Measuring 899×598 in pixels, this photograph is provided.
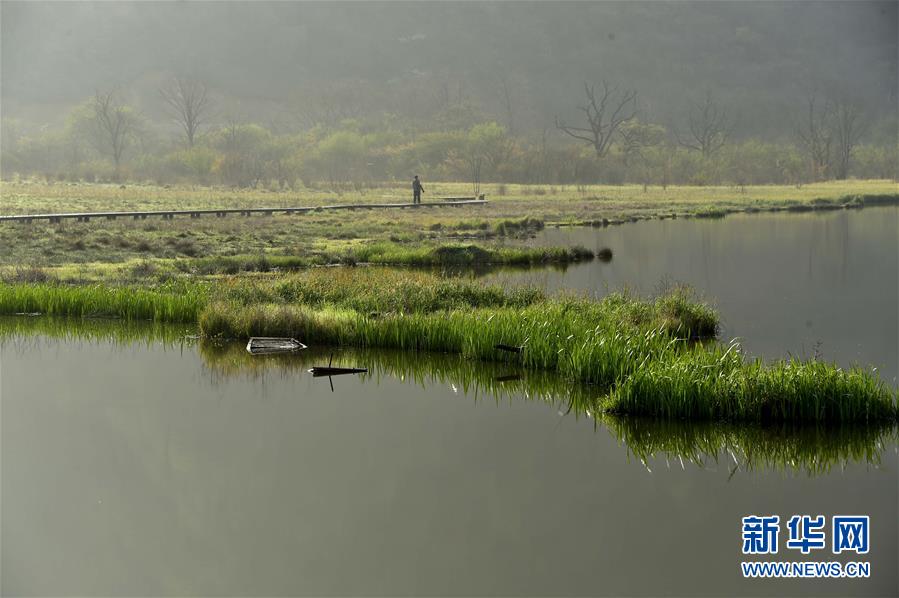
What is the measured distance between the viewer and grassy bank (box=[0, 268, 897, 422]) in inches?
674

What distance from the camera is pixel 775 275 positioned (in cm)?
4031

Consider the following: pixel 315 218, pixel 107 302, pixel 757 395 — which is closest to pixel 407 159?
pixel 315 218

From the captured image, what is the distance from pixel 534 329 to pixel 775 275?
21371mm

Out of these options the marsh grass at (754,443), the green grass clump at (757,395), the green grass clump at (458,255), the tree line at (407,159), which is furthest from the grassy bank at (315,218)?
the marsh grass at (754,443)

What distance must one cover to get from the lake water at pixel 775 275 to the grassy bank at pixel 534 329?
275 centimetres

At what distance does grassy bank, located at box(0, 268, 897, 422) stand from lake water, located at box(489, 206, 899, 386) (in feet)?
9.04

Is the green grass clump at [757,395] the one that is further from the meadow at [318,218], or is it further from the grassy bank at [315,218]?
the grassy bank at [315,218]

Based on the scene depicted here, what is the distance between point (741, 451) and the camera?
51.9ft

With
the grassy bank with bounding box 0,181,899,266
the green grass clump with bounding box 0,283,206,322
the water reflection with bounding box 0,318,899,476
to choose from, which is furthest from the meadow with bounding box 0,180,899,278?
the water reflection with bounding box 0,318,899,476

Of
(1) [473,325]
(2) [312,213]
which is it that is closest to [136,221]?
(2) [312,213]

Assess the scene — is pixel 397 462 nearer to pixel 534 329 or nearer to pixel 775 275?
pixel 534 329

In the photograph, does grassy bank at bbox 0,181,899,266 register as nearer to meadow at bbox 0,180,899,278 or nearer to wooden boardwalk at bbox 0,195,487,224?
meadow at bbox 0,180,899,278

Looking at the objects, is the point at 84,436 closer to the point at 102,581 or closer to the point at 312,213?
the point at 102,581

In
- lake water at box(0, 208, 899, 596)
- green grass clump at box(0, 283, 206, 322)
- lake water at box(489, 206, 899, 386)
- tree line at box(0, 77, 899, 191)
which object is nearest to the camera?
lake water at box(0, 208, 899, 596)
